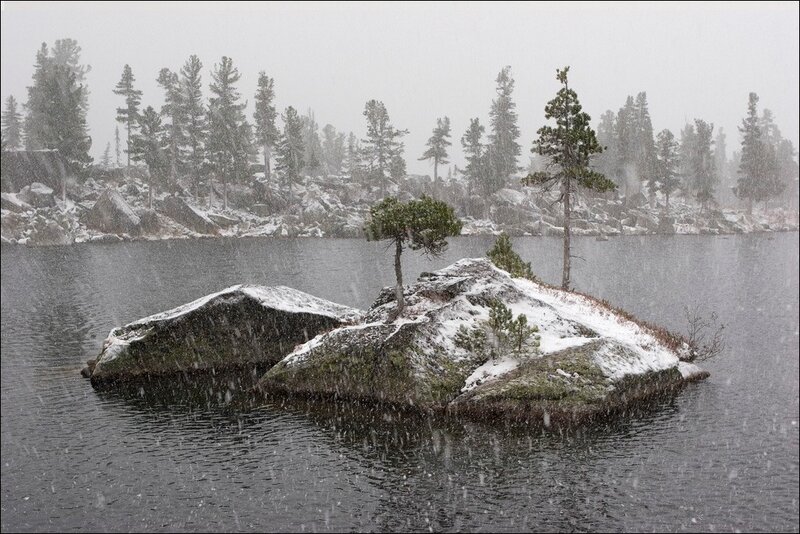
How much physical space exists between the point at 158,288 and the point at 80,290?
17.4ft

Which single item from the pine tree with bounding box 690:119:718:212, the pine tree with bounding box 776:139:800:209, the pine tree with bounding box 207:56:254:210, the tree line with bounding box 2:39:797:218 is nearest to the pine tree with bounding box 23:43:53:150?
the tree line with bounding box 2:39:797:218

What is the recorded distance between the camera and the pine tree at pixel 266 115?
10481 cm

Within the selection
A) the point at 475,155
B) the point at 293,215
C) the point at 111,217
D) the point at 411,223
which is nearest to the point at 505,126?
the point at 475,155

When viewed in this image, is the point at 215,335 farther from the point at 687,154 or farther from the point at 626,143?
the point at 687,154

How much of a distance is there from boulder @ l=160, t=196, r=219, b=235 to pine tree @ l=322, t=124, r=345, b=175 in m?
67.3

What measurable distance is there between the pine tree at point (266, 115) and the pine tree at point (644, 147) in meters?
69.5

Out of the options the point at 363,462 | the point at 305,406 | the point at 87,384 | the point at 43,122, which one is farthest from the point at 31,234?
the point at 363,462

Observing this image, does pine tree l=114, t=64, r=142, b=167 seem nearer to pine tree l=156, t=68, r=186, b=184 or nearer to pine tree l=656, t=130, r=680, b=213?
pine tree l=156, t=68, r=186, b=184

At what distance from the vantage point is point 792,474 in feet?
→ 50.1

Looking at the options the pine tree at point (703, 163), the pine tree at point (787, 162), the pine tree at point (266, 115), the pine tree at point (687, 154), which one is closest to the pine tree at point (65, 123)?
the pine tree at point (266, 115)

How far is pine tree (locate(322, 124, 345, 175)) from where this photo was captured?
6417 inches

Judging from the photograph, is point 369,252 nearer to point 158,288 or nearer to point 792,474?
point 158,288

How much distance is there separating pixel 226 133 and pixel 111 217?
23.5 meters

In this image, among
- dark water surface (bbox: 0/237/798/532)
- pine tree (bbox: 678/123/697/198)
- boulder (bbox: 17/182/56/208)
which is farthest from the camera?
pine tree (bbox: 678/123/697/198)
